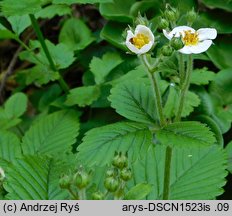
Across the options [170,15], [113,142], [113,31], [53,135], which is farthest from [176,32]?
[113,31]

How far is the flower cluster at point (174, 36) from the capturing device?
1.40 m

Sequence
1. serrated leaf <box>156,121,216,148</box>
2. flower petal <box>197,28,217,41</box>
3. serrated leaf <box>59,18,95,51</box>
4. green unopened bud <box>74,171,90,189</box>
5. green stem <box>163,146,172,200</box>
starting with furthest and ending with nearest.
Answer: serrated leaf <box>59,18,95,51</box>, flower petal <box>197,28,217,41</box>, green stem <box>163,146,172,200</box>, serrated leaf <box>156,121,216,148</box>, green unopened bud <box>74,171,90,189</box>

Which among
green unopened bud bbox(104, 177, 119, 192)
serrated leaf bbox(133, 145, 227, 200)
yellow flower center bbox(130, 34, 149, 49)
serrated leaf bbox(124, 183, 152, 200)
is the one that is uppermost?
yellow flower center bbox(130, 34, 149, 49)

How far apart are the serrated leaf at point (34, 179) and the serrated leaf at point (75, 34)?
1.14 meters

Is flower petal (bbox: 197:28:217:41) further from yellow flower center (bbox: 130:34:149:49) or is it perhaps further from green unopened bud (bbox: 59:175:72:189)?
green unopened bud (bbox: 59:175:72:189)

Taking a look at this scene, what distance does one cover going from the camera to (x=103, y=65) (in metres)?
2.36

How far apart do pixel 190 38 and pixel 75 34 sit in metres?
1.21

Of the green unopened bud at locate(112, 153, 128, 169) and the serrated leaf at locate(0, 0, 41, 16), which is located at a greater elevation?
the serrated leaf at locate(0, 0, 41, 16)

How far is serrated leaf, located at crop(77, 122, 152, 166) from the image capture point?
1.36 metres

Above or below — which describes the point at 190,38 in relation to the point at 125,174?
above

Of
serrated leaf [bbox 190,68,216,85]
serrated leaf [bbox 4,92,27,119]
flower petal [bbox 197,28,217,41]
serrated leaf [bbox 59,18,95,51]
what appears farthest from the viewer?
serrated leaf [bbox 59,18,95,51]

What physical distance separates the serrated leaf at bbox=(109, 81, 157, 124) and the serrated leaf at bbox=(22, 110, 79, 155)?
1.14ft

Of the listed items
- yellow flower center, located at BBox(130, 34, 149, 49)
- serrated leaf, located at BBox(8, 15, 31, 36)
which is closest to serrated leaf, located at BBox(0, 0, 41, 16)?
serrated leaf, located at BBox(8, 15, 31, 36)

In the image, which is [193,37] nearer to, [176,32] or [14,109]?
[176,32]
